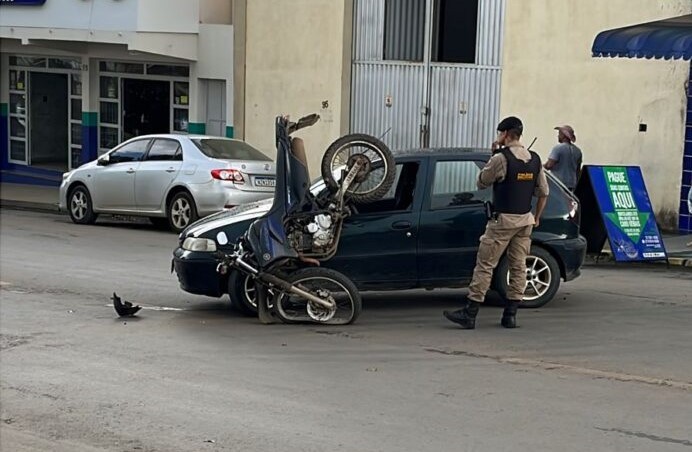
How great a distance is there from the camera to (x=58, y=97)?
2873 centimetres

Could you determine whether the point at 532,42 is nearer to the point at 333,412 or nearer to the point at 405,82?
the point at 405,82

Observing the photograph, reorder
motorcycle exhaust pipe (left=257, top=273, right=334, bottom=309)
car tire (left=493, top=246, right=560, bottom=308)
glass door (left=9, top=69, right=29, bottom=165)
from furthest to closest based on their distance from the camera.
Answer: glass door (left=9, top=69, right=29, bottom=165)
car tire (left=493, top=246, right=560, bottom=308)
motorcycle exhaust pipe (left=257, top=273, right=334, bottom=309)

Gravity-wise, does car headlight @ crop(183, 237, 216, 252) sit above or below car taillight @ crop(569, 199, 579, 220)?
below

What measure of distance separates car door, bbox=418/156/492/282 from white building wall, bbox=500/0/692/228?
328 inches

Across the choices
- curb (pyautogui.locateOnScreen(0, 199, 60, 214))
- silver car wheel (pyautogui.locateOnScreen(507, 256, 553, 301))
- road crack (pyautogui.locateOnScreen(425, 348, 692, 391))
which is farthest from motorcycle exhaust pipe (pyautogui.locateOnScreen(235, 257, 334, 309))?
curb (pyautogui.locateOnScreen(0, 199, 60, 214))

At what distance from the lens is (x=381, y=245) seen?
10.1 metres

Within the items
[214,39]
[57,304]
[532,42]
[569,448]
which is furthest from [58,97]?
[569,448]

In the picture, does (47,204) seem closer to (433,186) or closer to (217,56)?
(217,56)

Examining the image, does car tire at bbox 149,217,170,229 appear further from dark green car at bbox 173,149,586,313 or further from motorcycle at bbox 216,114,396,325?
motorcycle at bbox 216,114,396,325

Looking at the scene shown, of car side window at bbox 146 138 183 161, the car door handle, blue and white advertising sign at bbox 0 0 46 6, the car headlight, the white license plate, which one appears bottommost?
the car headlight

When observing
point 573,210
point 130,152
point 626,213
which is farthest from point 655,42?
point 130,152

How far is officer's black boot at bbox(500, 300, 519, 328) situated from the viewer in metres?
9.63

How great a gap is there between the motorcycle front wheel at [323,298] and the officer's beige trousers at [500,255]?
1.12 metres

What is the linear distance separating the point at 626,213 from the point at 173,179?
24.1 feet
